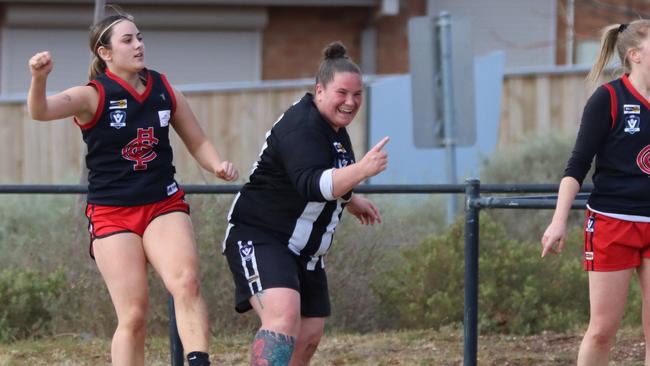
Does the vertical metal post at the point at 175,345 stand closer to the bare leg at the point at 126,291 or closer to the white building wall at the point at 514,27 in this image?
the bare leg at the point at 126,291

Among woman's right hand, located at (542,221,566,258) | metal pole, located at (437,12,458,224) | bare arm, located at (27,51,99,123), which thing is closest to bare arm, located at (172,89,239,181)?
bare arm, located at (27,51,99,123)

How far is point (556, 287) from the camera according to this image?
26.7 ft

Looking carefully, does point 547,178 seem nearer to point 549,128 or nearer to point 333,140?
point 549,128

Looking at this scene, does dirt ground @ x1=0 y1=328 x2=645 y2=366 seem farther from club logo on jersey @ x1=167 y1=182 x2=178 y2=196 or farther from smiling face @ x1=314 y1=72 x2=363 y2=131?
smiling face @ x1=314 y1=72 x2=363 y2=131

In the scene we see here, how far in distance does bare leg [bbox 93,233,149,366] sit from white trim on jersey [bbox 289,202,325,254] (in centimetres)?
66

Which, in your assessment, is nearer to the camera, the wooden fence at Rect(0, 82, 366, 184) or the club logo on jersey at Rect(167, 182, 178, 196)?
the club logo on jersey at Rect(167, 182, 178, 196)

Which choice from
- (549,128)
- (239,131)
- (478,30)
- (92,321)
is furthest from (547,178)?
(478,30)

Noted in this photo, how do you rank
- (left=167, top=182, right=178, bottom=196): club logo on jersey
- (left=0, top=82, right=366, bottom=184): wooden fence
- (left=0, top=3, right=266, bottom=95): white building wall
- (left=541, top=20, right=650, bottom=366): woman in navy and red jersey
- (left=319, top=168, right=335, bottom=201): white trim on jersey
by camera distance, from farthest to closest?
1. (left=0, top=3, right=266, bottom=95): white building wall
2. (left=0, top=82, right=366, bottom=184): wooden fence
3. (left=167, top=182, right=178, bottom=196): club logo on jersey
4. (left=541, top=20, right=650, bottom=366): woman in navy and red jersey
5. (left=319, top=168, right=335, bottom=201): white trim on jersey

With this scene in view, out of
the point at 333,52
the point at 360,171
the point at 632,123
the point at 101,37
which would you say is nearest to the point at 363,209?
the point at 333,52

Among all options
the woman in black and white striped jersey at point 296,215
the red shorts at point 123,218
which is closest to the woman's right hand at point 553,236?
the woman in black and white striped jersey at point 296,215

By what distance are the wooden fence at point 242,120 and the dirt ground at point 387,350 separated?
7077 mm

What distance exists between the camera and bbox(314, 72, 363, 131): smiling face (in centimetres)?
499

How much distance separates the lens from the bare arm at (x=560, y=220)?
15.8ft

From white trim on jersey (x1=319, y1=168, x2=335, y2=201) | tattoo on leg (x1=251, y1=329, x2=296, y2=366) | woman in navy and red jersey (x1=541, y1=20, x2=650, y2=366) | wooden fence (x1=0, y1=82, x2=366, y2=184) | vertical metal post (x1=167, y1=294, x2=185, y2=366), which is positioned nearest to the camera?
white trim on jersey (x1=319, y1=168, x2=335, y2=201)
